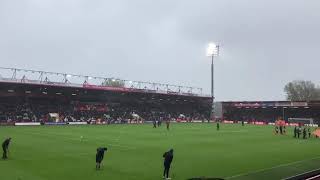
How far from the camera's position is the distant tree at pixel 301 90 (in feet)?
579

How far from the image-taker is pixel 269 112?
11981 centimetres

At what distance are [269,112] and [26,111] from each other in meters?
65.9

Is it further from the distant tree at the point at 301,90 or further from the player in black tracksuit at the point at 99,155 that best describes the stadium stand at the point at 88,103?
the distant tree at the point at 301,90

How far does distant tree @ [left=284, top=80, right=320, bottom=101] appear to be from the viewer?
17638cm

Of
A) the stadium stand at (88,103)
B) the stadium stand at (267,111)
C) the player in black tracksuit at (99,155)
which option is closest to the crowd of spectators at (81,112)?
the stadium stand at (88,103)

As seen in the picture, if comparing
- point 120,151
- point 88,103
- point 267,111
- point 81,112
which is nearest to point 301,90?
point 267,111

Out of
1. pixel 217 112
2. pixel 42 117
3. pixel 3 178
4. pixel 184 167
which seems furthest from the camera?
pixel 217 112

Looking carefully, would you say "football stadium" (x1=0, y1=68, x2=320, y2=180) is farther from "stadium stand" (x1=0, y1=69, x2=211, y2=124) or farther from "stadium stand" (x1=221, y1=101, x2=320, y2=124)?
"stadium stand" (x1=221, y1=101, x2=320, y2=124)

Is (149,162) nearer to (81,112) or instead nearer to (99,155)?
(99,155)

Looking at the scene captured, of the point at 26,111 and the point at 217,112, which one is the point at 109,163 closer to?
the point at 26,111

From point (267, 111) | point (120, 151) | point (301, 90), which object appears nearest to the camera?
point (120, 151)

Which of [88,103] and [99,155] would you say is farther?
[88,103]

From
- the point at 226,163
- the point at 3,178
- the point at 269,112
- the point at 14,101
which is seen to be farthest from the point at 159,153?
the point at 269,112

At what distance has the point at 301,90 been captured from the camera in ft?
588
